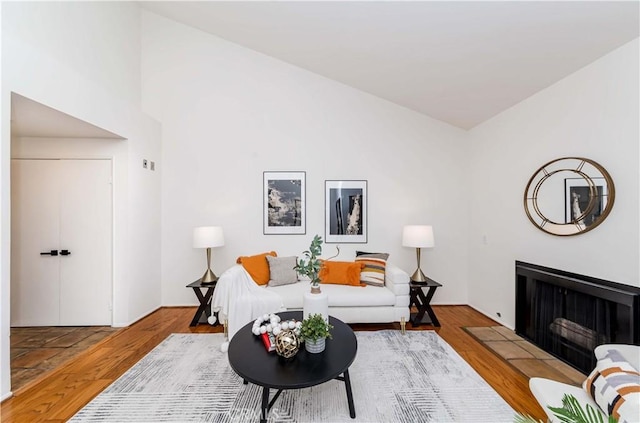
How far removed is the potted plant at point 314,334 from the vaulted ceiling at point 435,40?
265cm

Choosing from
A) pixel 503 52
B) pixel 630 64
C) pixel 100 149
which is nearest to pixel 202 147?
pixel 100 149

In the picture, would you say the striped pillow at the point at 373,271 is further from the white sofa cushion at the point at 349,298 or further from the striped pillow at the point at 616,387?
the striped pillow at the point at 616,387

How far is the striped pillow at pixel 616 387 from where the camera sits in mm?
1201

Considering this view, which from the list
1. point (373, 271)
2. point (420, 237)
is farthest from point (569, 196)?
point (373, 271)

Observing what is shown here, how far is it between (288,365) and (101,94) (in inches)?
134

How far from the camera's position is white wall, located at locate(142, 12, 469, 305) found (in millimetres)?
4176

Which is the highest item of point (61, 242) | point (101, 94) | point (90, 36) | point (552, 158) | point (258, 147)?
point (90, 36)

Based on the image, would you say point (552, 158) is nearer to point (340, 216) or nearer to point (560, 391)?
point (560, 391)

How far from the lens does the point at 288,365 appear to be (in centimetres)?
185

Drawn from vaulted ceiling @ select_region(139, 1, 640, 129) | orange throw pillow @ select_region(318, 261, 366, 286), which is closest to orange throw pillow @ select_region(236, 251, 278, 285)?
orange throw pillow @ select_region(318, 261, 366, 286)

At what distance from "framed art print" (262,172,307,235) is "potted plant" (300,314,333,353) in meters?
2.31

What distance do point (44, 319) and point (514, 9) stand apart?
5739 mm

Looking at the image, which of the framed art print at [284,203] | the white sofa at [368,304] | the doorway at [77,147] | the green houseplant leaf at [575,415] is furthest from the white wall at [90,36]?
the green houseplant leaf at [575,415]

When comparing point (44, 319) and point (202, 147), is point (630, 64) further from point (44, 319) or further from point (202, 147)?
point (44, 319)
